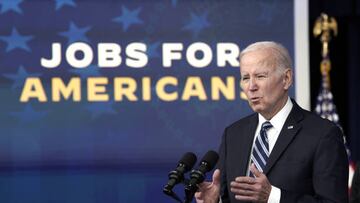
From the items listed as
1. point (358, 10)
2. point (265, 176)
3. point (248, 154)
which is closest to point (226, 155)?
point (248, 154)

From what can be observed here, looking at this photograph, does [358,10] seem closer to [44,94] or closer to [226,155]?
[44,94]

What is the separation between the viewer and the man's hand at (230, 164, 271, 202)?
2199 millimetres

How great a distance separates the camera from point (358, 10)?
5727mm

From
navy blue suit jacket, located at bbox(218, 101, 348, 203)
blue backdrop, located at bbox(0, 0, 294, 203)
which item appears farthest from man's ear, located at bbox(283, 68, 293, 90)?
blue backdrop, located at bbox(0, 0, 294, 203)

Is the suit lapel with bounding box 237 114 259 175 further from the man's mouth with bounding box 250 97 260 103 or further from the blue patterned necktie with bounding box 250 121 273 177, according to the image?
the man's mouth with bounding box 250 97 260 103

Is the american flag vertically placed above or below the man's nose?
below

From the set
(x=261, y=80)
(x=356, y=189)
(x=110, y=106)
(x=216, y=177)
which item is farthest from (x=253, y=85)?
(x=110, y=106)

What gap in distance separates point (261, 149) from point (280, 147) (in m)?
0.09

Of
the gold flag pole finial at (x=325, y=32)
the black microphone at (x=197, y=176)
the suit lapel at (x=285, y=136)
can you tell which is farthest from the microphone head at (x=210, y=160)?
the gold flag pole finial at (x=325, y=32)

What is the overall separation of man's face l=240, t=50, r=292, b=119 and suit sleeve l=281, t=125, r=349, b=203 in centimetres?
24

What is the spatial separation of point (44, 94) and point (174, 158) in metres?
0.87

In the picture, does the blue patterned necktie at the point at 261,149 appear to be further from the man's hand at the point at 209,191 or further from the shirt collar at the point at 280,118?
the man's hand at the point at 209,191

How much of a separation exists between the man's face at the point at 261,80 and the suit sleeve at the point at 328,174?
24cm

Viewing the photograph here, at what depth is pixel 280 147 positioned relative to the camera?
246 cm
